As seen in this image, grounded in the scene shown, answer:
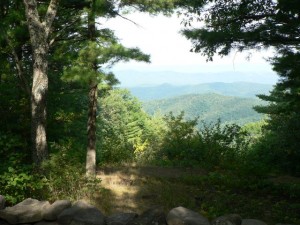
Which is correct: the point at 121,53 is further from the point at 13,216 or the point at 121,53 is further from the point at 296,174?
the point at 296,174

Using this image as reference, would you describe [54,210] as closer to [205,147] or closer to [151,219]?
[151,219]

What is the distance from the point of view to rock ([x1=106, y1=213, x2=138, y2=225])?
504cm

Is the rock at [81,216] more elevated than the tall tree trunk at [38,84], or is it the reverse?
the tall tree trunk at [38,84]

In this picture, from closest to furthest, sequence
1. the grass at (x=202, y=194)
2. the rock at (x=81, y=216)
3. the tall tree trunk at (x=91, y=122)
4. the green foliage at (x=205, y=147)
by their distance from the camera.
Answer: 1. the rock at (x=81, y=216)
2. the grass at (x=202, y=194)
3. the tall tree trunk at (x=91, y=122)
4. the green foliage at (x=205, y=147)

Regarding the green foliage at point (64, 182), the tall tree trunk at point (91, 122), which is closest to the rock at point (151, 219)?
the green foliage at point (64, 182)

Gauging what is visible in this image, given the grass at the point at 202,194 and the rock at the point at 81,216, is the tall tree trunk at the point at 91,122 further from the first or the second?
the rock at the point at 81,216

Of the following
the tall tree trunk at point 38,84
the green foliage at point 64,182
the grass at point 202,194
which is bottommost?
the grass at point 202,194

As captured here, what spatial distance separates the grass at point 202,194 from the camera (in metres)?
6.84

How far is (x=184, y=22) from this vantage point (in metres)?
8.71

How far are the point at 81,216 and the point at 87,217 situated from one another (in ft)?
0.32

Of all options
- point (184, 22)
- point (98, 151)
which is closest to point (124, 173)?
point (98, 151)

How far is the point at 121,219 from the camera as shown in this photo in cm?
509

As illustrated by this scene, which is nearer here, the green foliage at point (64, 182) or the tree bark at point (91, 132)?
the green foliage at point (64, 182)

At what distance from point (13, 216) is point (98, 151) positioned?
7249 millimetres
